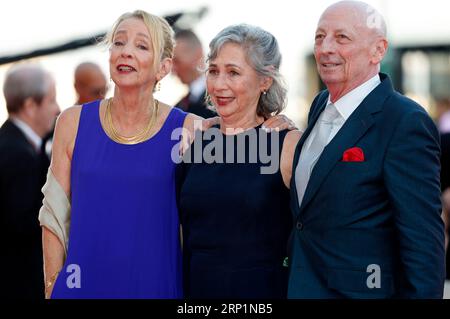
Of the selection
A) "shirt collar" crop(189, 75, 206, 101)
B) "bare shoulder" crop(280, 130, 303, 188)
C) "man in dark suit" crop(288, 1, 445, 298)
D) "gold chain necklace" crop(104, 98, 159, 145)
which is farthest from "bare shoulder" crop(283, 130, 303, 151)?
"shirt collar" crop(189, 75, 206, 101)

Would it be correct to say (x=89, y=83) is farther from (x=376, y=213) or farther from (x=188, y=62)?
(x=376, y=213)

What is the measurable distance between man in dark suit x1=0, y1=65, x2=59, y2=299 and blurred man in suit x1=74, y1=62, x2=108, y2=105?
70cm

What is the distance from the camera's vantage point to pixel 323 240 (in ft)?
11.3

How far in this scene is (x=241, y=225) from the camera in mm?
3812

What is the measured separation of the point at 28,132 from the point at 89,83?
42.4 inches

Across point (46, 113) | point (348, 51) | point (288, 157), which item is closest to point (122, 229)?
point (288, 157)

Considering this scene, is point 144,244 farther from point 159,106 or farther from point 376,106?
point 376,106

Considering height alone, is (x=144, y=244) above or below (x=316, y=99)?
below

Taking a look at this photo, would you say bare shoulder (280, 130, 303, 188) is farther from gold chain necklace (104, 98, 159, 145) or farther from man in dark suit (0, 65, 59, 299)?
man in dark suit (0, 65, 59, 299)

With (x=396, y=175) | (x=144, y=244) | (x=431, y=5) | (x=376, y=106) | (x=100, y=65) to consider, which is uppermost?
(x=431, y=5)

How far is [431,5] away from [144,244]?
13.5 meters

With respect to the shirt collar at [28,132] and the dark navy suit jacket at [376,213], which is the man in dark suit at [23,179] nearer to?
the shirt collar at [28,132]

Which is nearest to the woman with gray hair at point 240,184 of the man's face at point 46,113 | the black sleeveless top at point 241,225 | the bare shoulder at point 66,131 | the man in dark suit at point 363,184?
the black sleeveless top at point 241,225
